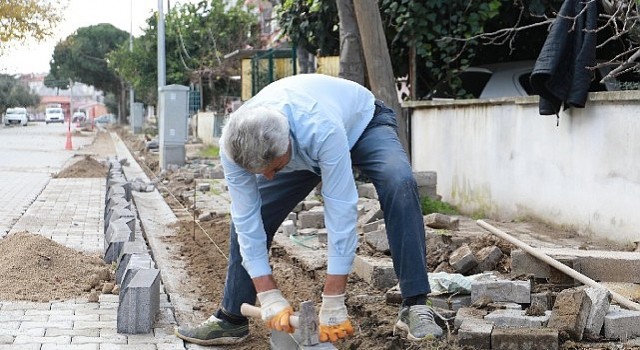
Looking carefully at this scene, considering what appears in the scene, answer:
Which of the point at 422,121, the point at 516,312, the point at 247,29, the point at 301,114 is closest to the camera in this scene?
the point at 301,114

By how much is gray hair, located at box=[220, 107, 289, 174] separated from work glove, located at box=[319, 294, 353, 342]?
2.22 ft

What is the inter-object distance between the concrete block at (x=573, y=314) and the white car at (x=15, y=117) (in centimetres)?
6793

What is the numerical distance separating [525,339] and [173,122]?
51.1 ft

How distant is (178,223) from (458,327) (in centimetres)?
657

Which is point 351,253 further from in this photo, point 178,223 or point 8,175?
point 8,175

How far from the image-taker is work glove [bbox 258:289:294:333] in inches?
157

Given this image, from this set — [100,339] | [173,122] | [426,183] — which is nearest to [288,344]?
[100,339]

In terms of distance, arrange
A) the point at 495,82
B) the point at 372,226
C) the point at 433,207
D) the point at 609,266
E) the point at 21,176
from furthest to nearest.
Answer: the point at 21,176, the point at 495,82, the point at 433,207, the point at 372,226, the point at 609,266

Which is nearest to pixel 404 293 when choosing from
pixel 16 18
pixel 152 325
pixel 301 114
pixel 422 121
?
pixel 301 114

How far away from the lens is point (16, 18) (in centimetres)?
3053

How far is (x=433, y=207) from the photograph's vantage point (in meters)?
10.0

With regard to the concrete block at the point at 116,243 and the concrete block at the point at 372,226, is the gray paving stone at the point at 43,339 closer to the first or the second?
the concrete block at the point at 116,243

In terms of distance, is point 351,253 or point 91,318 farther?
point 91,318

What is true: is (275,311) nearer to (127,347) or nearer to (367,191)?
(127,347)
